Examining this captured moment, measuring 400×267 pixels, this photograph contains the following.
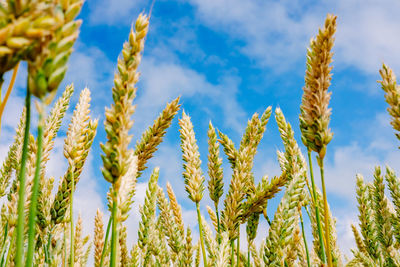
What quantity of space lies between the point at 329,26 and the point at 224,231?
162cm

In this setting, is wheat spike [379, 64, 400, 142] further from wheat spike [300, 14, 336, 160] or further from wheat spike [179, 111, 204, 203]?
wheat spike [179, 111, 204, 203]

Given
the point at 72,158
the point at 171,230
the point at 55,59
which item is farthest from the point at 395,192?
the point at 55,59

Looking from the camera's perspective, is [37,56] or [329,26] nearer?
[37,56]

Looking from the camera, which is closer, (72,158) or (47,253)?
(47,253)

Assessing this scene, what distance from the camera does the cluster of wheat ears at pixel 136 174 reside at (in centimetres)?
95

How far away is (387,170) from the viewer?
402 centimetres

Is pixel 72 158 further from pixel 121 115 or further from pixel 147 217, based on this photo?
pixel 121 115

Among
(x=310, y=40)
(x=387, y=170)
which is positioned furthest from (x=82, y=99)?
(x=387, y=170)

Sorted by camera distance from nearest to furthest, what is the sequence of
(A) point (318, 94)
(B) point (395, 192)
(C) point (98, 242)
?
(A) point (318, 94)
(C) point (98, 242)
(B) point (395, 192)

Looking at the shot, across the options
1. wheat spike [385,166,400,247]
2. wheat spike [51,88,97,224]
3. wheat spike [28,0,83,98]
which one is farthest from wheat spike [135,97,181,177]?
wheat spike [385,166,400,247]

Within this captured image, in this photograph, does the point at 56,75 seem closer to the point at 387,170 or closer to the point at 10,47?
the point at 10,47

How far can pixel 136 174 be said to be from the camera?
7.40ft

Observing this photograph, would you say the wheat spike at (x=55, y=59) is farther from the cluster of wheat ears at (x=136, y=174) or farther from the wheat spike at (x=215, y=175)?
the wheat spike at (x=215, y=175)

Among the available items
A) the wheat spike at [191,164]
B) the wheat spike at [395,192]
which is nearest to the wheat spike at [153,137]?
the wheat spike at [191,164]
